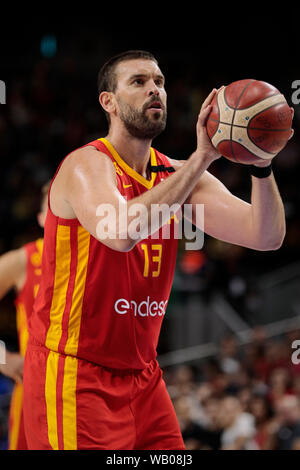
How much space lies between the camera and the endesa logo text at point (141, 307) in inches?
131

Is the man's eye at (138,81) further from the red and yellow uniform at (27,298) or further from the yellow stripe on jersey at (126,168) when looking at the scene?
the red and yellow uniform at (27,298)

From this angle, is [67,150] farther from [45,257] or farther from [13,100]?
[45,257]

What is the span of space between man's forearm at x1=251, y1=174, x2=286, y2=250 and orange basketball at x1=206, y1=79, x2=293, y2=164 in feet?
0.89

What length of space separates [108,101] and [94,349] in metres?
1.39

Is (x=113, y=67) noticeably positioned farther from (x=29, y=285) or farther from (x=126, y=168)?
(x=29, y=285)

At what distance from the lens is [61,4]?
14.2 meters

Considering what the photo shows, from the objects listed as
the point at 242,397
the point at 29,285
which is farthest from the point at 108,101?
the point at 242,397

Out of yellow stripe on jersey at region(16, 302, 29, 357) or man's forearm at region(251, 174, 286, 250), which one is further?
yellow stripe on jersey at region(16, 302, 29, 357)

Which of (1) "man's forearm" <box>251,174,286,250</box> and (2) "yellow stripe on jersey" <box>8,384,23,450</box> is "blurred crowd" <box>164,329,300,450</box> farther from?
(1) "man's forearm" <box>251,174,286,250</box>

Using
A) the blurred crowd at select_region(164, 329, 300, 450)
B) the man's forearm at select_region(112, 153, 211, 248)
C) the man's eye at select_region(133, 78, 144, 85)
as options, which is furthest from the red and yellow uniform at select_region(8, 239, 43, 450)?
the blurred crowd at select_region(164, 329, 300, 450)

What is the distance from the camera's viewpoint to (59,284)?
339 centimetres

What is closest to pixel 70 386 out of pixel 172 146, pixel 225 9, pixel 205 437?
pixel 205 437

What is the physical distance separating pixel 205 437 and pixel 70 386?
4.24 metres

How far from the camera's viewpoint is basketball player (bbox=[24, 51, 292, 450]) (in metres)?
3.21
